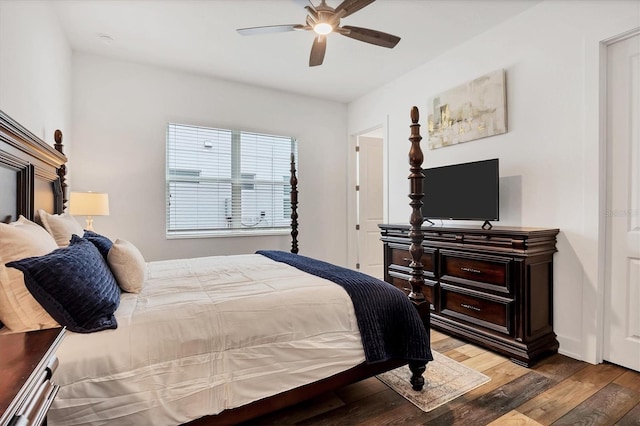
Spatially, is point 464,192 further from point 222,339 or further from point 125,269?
point 125,269

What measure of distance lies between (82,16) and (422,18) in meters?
3.03

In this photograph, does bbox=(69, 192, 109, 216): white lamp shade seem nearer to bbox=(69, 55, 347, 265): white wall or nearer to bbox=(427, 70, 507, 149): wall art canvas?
bbox=(69, 55, 347, 265): white wall

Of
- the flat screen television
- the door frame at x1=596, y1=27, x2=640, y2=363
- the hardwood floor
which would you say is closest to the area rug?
the hardwood floor

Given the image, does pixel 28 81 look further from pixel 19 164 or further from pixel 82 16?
pixel 82 16

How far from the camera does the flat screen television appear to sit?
2.78 m

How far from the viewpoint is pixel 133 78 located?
3727 millimetres

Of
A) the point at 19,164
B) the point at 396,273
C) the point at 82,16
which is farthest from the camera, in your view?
the point at 396,273

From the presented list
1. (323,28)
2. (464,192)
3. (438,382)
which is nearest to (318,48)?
(323,28)

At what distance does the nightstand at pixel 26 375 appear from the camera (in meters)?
0.61

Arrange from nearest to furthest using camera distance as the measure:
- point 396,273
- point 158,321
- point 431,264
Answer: point 158,321 → point 431,264 → point 396,273

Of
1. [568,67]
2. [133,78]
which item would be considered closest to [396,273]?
[568,67]

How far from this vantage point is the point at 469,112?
3.24m

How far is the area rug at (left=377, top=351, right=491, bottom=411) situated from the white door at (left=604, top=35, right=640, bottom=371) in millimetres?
1063

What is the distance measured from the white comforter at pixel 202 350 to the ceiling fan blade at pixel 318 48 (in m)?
1.85
